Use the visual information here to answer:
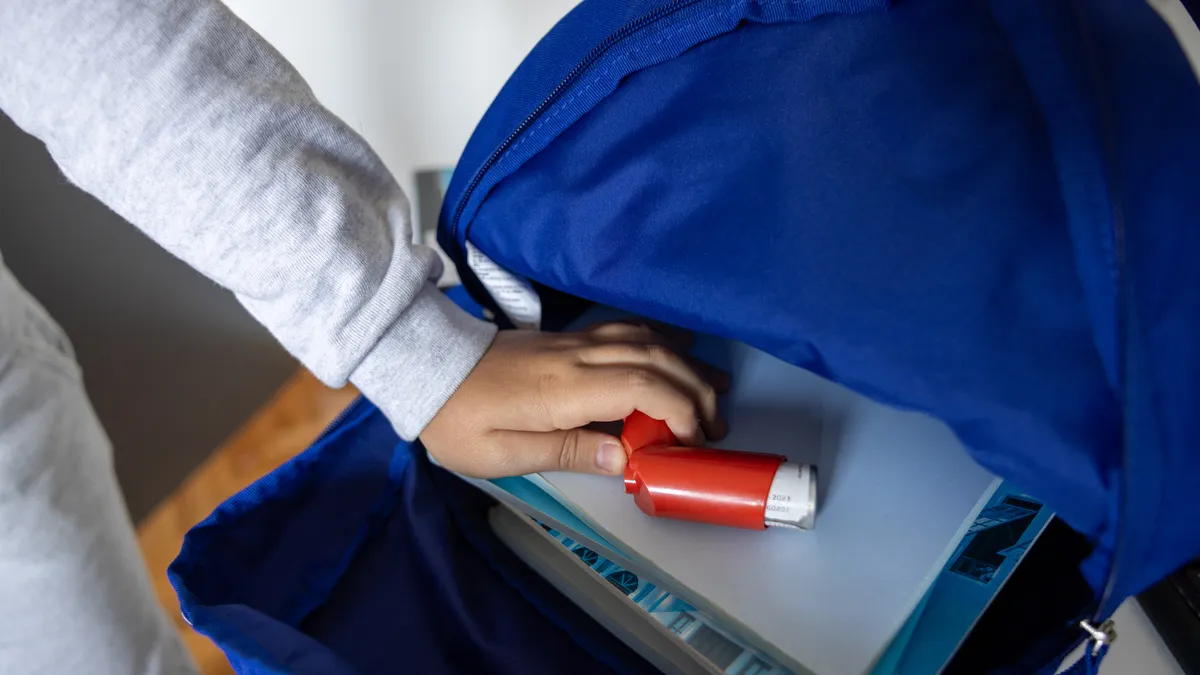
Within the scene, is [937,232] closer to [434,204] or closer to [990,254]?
[990,254]

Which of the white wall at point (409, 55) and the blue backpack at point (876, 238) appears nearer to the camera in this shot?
the blue backpack at point (876, 238)

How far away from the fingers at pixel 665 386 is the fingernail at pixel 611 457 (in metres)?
0.03

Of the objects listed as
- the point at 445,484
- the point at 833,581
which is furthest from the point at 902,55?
the point at 445,484

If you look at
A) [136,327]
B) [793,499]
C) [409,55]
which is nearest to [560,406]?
[793,499]

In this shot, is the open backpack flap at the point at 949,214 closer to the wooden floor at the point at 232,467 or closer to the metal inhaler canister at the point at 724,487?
the metal inhaler canister at the point at 724,487

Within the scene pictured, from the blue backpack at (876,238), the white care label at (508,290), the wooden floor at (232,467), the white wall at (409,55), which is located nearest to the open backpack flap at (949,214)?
the blue backpack at (876,238)

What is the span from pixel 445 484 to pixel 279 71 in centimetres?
29

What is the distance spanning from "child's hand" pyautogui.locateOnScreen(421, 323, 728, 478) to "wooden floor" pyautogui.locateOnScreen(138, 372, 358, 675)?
0.60 metres

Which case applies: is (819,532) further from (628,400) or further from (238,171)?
(238,171)

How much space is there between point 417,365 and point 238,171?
142 millimetres

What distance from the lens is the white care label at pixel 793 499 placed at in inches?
15.9

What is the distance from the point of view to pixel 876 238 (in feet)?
1.07

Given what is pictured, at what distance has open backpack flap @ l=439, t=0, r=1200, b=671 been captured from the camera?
0.96 feet

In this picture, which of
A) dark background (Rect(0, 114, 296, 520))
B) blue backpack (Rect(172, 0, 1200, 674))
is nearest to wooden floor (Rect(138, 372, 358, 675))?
dark background (Rect(0, 114, 296, 520))
